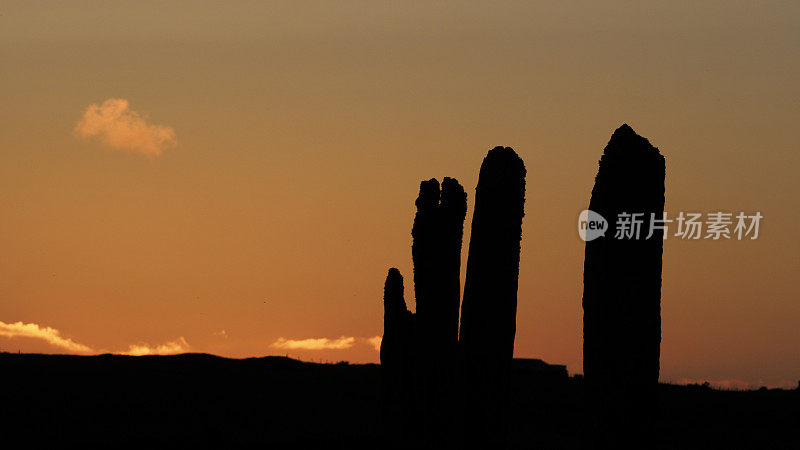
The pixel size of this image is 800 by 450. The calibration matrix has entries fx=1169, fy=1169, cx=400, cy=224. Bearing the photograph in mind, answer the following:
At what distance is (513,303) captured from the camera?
20328 mm

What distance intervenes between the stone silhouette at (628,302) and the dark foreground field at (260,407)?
9439mm

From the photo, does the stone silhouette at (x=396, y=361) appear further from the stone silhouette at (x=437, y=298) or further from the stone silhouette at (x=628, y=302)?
the stone silhouette at (x=628, y=302)

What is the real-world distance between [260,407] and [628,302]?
1784cm

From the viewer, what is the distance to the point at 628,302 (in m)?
16.3

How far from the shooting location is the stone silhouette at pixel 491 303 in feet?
66.4

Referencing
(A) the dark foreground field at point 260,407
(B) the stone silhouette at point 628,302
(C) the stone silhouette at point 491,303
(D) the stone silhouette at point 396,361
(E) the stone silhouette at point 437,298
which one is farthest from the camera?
(A) the dark foreground field at point 260,407

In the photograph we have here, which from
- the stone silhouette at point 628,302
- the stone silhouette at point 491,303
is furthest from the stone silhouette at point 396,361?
the stone silhouette at point 628,302

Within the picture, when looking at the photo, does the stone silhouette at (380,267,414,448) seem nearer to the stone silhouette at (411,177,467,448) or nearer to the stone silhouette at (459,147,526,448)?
the stone silhouette at (411,177,467,448)

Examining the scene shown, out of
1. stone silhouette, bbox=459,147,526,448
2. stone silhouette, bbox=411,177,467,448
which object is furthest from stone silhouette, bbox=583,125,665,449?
stone silhouette, bbox=411,177,467,448

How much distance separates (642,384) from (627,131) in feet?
11.7

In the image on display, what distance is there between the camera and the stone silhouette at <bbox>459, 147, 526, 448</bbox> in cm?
2023

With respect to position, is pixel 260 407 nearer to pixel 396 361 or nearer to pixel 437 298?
pixel 396 361

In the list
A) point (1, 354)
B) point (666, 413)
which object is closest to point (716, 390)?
point (666, 413)

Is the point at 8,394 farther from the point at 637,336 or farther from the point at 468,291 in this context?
the point at 637,336
